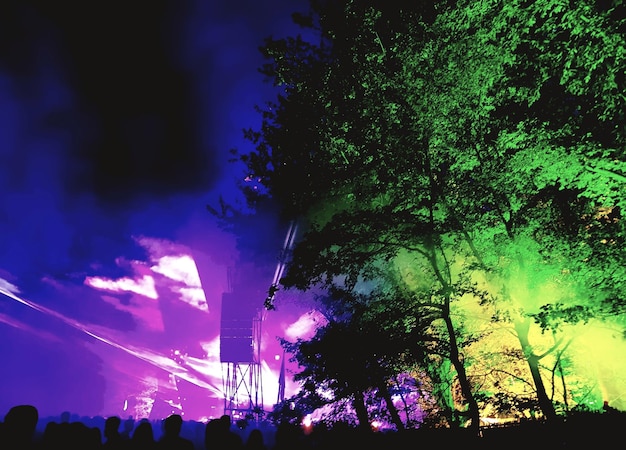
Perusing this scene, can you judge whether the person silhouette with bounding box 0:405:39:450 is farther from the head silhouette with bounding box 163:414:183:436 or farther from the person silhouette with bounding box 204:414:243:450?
the person silhouette with bounding box 204:414:243:450

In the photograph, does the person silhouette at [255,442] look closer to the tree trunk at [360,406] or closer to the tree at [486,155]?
the tree at [486,155]

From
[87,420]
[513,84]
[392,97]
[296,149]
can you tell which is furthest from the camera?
[87,420]

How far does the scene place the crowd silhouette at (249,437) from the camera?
2.92 metres

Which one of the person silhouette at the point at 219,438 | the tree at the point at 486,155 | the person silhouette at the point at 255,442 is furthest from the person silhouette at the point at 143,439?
the tree at the point at 486,155

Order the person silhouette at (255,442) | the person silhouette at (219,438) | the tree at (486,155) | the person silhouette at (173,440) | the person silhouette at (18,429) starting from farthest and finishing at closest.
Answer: the tree at (486,155)
the person silhouette at (255,442)
the person silhouette at (219,438)
the person silhouette at (173,440)
the person silhouette at (18,429)

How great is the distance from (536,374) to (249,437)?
8.28 m

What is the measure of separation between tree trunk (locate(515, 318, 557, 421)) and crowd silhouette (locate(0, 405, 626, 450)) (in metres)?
1.42

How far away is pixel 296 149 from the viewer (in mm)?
13539

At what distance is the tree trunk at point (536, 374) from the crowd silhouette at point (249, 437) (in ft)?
4.65

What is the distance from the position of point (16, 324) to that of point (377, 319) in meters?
40.1

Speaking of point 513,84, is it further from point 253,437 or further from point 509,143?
point 253,437

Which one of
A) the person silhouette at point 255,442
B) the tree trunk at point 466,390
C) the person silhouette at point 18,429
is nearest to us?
the person silhouette at point 18,429

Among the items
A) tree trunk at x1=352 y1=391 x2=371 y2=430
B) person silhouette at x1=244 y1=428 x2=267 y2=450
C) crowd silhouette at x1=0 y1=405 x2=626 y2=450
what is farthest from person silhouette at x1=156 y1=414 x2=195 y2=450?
tree trunk at x1=352 y1=391 x2=371 y2=430

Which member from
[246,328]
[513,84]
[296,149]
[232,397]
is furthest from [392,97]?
[232,397]
